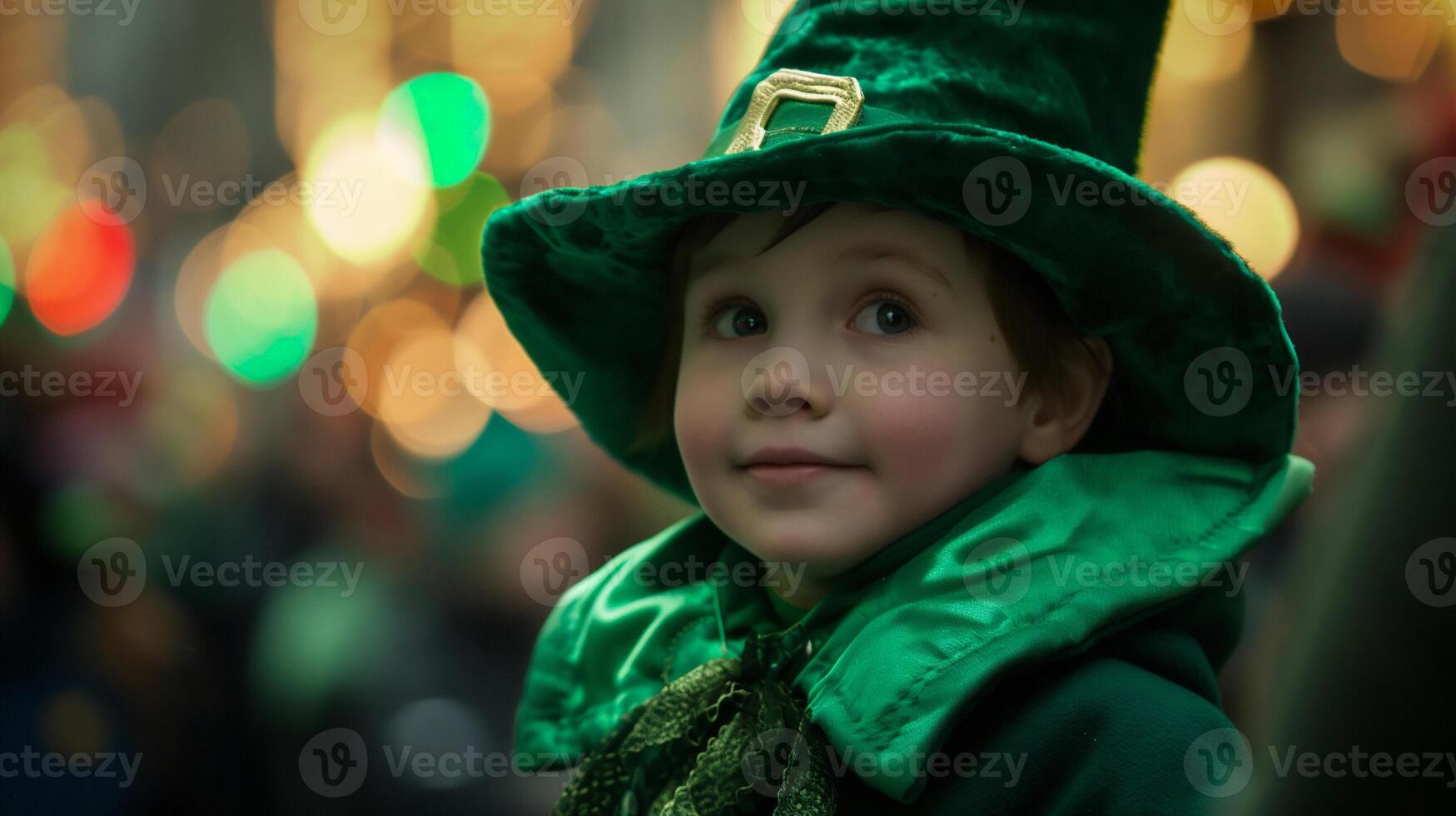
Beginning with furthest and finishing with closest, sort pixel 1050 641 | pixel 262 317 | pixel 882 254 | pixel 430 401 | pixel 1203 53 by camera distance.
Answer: pixel 430 401 → pixel 262 317 → pixel 1203 53 → pixel 882 254 → pixel 1050 641

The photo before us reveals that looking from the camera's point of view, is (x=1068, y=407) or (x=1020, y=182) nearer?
(x=1020, y=182)

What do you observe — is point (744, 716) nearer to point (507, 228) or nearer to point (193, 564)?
point (507, 228)

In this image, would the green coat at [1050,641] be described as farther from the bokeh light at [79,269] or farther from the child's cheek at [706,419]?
the bokeh light at [79,269]

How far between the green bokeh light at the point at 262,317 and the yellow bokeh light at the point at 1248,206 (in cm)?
148

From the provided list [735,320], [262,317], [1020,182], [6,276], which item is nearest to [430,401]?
[262,317]

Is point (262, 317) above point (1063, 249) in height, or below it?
below

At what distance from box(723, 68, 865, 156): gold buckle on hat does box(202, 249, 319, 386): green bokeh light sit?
4.55ft

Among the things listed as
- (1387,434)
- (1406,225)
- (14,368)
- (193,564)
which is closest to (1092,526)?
(1387,434)

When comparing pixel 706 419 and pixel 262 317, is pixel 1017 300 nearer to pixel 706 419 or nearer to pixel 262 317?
pixel 706 419

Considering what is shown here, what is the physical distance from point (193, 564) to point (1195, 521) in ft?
4.58

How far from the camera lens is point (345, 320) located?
2016 millimetres

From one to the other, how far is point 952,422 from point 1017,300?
0.12 meters

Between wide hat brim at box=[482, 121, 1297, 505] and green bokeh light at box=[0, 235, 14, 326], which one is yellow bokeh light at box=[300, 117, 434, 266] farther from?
wide hat brim at box=[482, 121, 1297, 505]

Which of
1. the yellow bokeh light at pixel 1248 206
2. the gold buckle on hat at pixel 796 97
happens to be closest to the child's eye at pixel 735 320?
the gold buckle on hat at pixel 796 97
